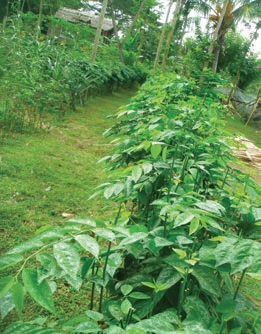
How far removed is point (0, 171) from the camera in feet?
11.2

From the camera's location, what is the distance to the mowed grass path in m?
2.65

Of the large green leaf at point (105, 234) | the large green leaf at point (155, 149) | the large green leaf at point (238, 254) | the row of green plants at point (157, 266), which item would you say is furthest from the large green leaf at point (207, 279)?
the large green leaf at point (155, 149)

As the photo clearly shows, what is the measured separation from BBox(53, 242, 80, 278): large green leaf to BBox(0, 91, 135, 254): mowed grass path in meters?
0.90

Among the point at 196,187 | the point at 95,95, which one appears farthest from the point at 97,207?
the point at 95,95

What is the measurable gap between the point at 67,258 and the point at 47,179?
9.52 feet

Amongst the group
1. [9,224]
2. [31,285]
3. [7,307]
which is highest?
[31,285]

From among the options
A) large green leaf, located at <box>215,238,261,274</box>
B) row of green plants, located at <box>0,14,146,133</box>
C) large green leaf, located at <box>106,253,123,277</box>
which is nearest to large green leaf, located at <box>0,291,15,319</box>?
large green leaf, located at <box>106,253,123,277</box>

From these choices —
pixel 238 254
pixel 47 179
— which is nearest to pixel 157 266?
pixel 238 254

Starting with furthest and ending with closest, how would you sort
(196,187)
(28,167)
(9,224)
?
(28,167) → (9,224) → (196,187)

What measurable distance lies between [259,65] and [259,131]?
735 centimetres

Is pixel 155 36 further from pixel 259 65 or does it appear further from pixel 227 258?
pixel 227 258

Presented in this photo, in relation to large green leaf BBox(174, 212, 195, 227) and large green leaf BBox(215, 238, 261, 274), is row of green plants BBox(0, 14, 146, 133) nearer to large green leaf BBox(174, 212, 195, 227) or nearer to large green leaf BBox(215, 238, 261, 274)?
large green leaf BBox(174, 212, 195, 227)

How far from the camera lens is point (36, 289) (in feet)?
2.17

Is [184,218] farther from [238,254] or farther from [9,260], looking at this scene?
[9,260]
